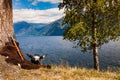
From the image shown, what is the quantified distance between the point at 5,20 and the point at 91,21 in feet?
34.6

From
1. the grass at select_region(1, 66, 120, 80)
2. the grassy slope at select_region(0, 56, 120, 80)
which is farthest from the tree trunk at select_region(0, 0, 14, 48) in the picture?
the grass at select_region(1, 66, 120, 80)

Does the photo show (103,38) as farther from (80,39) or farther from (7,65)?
(7,65)

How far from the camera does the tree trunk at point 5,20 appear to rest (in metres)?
17.1

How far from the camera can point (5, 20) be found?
17375mm

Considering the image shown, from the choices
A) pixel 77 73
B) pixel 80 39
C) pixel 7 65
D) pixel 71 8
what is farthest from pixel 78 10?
pixel 7 65

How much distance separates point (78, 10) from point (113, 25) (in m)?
3.50

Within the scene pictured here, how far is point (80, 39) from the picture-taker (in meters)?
25.3

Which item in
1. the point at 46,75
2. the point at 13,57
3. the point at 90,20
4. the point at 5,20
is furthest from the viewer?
the point at 90,20

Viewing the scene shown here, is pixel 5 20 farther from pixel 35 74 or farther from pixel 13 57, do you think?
pixel 35 74

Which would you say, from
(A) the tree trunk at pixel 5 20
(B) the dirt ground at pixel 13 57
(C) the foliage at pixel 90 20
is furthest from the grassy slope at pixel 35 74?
(C) the foliage at pixel 90 20

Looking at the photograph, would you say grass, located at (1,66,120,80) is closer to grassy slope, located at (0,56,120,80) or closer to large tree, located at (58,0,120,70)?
grassy slope, located at (0,56,120,80)

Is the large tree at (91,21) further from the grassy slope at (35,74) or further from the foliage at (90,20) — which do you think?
the grassy slope at (35,74)

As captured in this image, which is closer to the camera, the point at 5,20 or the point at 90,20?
the point at 5,20

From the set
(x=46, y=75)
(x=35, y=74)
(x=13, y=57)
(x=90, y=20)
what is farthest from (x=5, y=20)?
(x=90, y=20)
